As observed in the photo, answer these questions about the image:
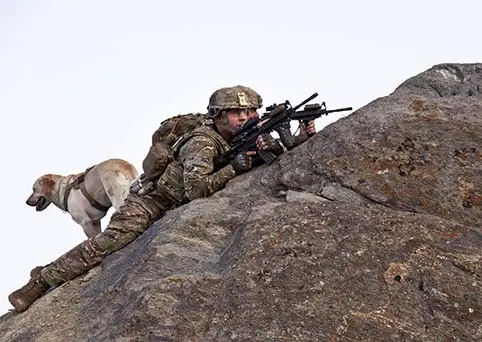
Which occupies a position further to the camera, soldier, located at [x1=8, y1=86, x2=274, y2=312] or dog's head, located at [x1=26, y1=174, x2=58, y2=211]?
dog's head, located at [x1=26, y1=174, x2=58, y2=211]

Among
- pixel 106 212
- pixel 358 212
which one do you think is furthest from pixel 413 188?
pixel 106 212

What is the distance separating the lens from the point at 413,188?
29.3 ft

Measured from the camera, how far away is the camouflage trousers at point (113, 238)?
34.4 ft

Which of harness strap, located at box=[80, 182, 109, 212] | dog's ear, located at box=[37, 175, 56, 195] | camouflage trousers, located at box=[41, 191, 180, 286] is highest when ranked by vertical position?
dog's ear, located at box=[37, 175, 56, 195]

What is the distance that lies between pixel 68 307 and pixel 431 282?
4.39m

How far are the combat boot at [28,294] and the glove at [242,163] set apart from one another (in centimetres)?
302

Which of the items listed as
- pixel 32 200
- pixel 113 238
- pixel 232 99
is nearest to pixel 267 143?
pixel 232 99

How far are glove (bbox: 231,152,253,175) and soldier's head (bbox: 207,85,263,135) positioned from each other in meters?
0.76

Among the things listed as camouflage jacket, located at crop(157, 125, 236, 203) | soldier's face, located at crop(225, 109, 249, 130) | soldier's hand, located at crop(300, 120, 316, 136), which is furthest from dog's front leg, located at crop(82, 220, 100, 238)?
soldier's hand, located at crop(300, 120, 316, 136)

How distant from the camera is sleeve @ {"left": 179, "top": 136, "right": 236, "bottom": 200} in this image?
10.2 m

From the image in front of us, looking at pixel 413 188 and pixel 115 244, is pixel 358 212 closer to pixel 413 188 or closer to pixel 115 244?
pixel 413 188

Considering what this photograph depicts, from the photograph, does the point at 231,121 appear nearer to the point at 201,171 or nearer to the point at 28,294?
the point at 201,171

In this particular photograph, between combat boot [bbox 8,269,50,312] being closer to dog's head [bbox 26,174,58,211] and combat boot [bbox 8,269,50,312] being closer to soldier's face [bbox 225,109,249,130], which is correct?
soldier's face [bbox 225,109,249,130]

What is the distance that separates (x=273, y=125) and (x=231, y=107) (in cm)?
85
